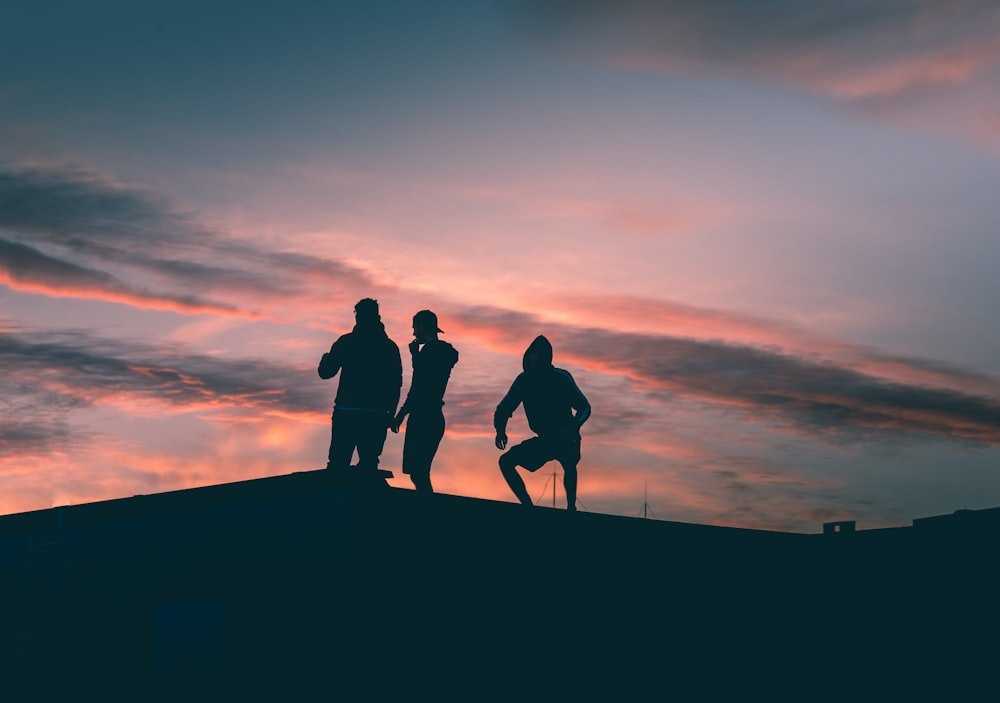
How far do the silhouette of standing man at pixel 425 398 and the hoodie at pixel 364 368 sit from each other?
0.66 metres

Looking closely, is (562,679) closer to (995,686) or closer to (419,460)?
(419,460)

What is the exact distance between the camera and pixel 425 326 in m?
14.2

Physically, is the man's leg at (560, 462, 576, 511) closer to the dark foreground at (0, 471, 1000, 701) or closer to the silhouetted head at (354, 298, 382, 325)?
the dark foreground at (0, 471, 1000, 701)

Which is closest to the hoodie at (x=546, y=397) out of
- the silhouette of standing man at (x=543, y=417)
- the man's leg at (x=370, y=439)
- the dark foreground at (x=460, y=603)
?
the silhouette of standing man at (x=543, y=417)

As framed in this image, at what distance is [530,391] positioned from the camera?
15.0m

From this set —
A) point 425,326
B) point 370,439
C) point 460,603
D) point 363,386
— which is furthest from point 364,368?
point 460,603

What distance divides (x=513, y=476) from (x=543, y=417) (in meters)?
0.84

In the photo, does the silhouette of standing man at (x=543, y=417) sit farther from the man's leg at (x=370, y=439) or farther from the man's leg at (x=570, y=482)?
the man's leg at (x=370, y=439)

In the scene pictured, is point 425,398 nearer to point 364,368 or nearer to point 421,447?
point 421,447

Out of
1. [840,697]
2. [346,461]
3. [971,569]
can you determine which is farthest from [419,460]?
[971,569]

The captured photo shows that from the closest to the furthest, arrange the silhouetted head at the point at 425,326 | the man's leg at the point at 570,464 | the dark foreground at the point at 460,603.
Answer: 1. the dark foreground at the point at 460,603
2. the silhouetted head at the point at 425,326
3. the man's leg at the point at 570,464

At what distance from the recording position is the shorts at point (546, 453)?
14.7 metres

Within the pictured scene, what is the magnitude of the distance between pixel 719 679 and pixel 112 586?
23.2 ft

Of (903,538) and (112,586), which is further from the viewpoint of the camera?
(903,538)
